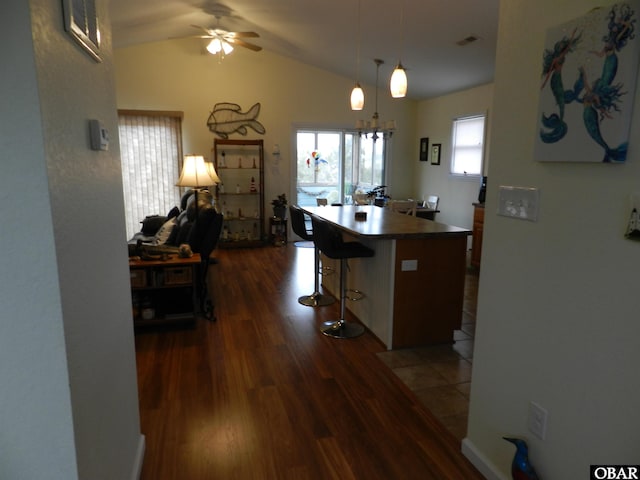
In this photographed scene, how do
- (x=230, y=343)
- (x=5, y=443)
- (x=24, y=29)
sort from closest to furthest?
(x=24, y=29), (x=5, y=443), (x=230, y=343)

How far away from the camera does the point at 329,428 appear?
224 cm

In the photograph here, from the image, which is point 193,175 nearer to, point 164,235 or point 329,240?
point 164,235

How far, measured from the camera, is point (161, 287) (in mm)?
3443

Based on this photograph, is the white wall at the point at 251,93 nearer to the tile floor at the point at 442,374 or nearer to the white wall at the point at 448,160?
the white wall at the point at 448,160

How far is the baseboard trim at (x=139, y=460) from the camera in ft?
5.90

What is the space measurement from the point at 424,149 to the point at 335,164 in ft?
5.48

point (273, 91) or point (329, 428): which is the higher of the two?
point (273, 91)

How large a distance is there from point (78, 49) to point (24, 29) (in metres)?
0.36

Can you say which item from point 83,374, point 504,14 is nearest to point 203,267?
point 83,374

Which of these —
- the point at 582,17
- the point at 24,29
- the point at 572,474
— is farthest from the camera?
the point at 572,474

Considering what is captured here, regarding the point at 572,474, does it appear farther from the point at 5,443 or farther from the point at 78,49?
the point at 78,49

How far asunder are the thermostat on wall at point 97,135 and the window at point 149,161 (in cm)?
574

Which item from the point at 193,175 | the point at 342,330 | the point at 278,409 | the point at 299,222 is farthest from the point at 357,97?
the point at 278,409

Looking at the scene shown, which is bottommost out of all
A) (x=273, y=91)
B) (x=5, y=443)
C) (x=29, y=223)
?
(x=5, y=443)
